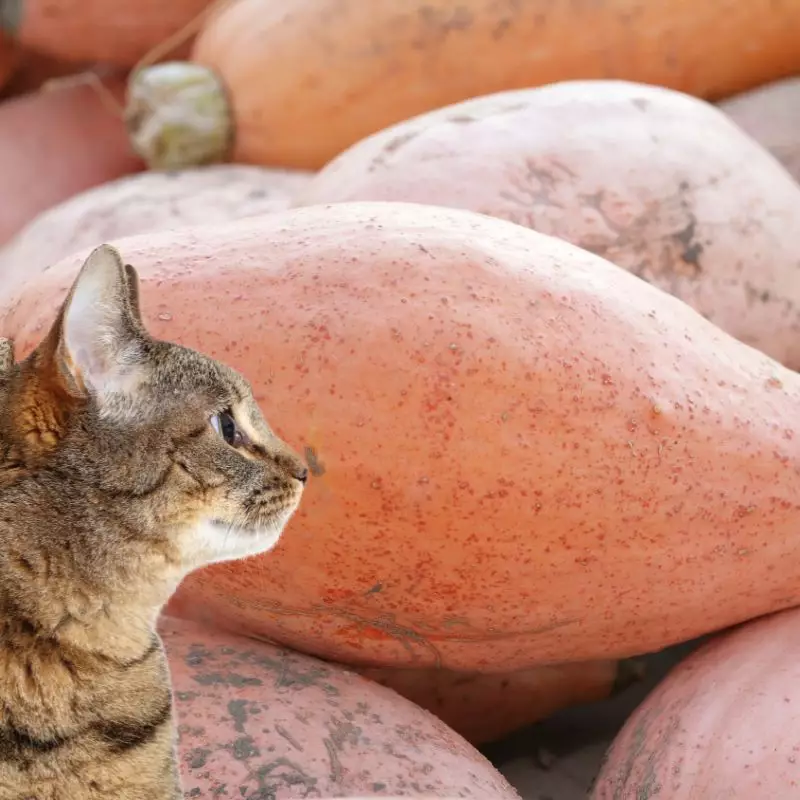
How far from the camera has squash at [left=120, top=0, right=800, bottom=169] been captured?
5.09 ft

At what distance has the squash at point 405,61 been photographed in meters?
1.55

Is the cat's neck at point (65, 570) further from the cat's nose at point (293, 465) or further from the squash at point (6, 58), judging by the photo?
the squash at point (6, 58)

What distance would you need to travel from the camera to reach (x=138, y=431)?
709 mm

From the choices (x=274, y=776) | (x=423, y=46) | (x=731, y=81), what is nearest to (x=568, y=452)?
(x=274, y=776)

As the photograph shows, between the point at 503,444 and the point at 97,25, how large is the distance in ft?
4.06

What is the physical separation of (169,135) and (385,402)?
90 centimetres

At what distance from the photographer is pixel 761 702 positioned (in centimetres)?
97

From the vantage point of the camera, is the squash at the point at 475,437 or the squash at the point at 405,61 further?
the squash at the point at 405,61

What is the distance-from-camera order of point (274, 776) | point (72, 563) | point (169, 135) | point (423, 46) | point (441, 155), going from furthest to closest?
1. point (169, 135)
2. point (423, 46)
3. point (441, 155)
4. point (274, 776)
5. point (72, 563)

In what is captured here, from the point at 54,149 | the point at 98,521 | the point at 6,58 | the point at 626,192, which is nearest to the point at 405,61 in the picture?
the point at 626,192

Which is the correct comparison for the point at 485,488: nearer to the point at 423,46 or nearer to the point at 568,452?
the point at 568,452

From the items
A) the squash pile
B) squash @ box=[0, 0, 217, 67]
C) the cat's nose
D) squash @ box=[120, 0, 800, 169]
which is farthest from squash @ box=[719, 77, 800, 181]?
the cat's nose

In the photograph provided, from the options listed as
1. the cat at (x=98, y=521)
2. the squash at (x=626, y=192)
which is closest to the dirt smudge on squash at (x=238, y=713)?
the cat at (x=98, y=521)

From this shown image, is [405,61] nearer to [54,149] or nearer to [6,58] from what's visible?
[54,149]
